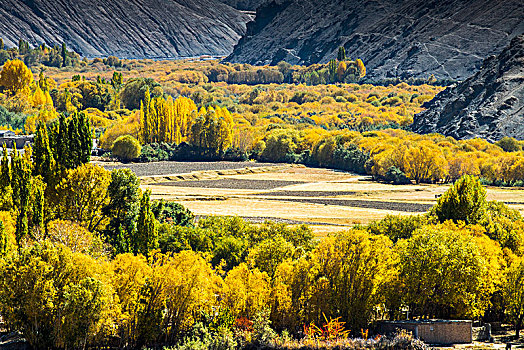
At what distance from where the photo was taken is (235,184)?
128 m

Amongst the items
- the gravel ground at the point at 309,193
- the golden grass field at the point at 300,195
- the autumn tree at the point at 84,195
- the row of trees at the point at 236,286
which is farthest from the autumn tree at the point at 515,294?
the gravel ground at the point at 309,193

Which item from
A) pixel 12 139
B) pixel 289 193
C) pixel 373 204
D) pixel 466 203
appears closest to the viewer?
pixel 466 203

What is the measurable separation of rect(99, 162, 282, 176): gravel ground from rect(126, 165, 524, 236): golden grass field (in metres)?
4.58

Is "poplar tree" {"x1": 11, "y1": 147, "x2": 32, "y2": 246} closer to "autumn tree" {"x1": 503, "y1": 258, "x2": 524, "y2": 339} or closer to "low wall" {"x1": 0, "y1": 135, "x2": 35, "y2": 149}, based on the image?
"autumn tree" {"x1": 503, "y1": 258, "x2": 524, "y2": 339}

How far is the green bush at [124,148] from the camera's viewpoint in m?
152

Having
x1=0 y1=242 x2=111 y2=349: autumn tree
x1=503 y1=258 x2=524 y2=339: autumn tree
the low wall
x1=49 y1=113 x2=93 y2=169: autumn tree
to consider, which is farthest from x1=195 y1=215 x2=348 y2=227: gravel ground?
the low wall

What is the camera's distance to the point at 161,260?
42.9 metres

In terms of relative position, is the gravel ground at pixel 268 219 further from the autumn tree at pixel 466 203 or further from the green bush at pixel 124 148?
the green bush at pixel 124 148

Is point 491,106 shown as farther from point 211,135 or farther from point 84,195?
point 84,195

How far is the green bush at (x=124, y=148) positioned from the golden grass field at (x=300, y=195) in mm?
19459

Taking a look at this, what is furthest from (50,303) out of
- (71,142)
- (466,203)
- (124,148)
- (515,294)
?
(124,148)

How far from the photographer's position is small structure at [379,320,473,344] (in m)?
39.5

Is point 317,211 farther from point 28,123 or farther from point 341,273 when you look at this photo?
point 28,123

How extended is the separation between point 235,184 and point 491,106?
272ft
